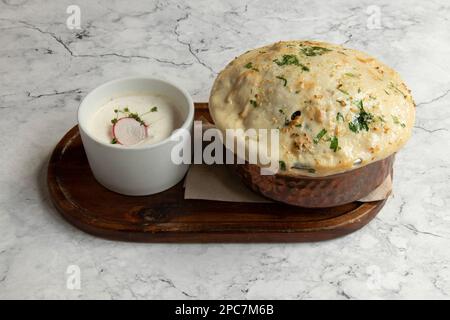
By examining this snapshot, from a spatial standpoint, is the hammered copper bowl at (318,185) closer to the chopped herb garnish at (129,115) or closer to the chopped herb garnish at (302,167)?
the chopped herb garnish at (302,167)

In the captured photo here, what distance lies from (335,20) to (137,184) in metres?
1.42

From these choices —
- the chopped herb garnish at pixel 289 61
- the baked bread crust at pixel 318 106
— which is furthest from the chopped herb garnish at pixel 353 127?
the chopped herb garnish at pixel 289 61

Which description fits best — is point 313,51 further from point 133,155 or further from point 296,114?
point 133,155

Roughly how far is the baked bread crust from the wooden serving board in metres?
0.19

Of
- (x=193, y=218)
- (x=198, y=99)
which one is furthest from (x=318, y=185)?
(x=198, y=99)

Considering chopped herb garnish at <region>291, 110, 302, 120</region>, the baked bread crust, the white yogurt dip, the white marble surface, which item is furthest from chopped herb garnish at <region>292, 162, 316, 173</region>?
the white yogurt dip

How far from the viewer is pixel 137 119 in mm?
1805

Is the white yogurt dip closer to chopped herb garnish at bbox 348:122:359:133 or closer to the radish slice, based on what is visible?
the radish slice

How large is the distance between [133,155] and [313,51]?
608 millimetres

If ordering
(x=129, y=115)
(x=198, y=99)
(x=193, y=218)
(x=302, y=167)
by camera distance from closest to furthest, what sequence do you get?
(x=302, y=167), (x=193, y=218), (x=129, y=115), (x=198, y=99)

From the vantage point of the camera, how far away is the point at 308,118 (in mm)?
1621

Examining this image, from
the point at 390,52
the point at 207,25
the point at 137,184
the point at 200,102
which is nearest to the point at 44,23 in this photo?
the point at 207,25

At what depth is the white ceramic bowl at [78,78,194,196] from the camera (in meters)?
1.69

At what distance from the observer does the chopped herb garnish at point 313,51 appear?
5.79 feet
